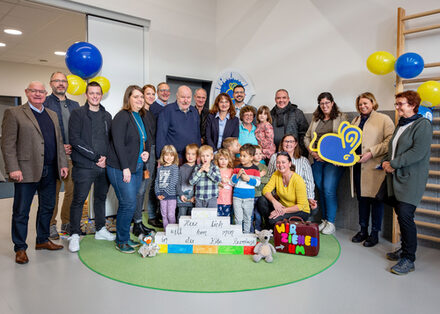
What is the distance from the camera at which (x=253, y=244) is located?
10.1 feet

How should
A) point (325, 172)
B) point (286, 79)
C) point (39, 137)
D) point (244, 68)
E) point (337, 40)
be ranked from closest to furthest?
point (39, 137) → point (325, 172) → point (337, 40) → point (286, 79) → point (244, 68)

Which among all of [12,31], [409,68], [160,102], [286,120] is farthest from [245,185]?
[12,31]

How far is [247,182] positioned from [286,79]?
1958 millimetres

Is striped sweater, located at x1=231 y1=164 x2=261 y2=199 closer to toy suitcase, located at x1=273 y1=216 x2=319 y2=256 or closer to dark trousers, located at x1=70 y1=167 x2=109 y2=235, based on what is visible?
toy suitcase, located at x1=273 y1=216 x2=319 y2=256

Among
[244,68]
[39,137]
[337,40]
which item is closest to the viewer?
[39,137]

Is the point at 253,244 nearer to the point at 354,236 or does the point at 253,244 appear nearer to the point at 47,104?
the point at 354,236

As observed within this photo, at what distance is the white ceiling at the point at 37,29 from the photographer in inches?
195

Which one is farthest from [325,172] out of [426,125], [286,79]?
[286,79]

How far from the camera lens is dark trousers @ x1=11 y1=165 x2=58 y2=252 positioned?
2846 mm

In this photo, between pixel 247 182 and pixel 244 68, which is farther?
pixel 244 68

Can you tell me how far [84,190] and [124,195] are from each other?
0.44 metres

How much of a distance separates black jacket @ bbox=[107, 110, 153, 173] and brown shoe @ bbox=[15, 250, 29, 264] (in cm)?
107

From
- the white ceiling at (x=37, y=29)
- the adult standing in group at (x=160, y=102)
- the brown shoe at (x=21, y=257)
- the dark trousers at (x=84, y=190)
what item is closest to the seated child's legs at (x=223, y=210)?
the dark trousers at (x=84, y=190)

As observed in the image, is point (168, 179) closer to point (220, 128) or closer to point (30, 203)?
point (220, 128)
